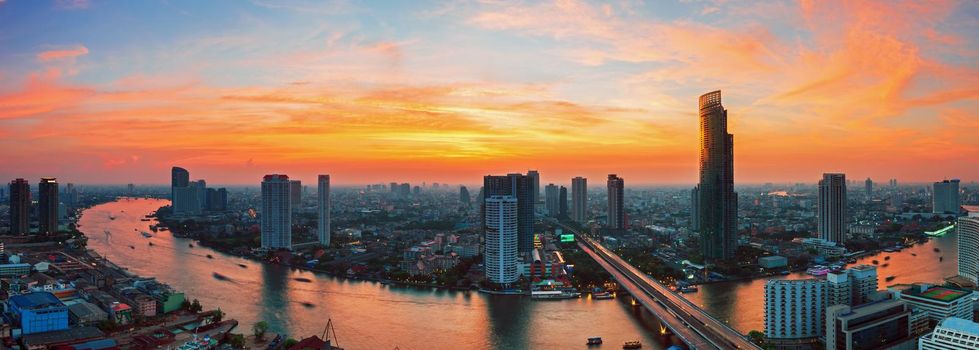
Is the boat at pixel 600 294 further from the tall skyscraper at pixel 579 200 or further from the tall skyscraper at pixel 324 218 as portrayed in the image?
the tall skyscraper at pixel 579 200

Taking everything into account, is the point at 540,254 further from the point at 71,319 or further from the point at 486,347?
the point at 71,319

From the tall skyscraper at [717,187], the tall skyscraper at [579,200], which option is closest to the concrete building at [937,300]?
the tall skyscraper at [717,187]

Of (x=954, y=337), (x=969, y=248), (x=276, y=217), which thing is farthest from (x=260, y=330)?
(x=969, y=248)

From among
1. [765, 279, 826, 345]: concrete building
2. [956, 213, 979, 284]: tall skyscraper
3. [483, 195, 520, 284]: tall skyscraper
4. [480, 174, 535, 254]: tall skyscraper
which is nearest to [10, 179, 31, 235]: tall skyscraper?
[480, 174, 535, 254]: tall skyscraper

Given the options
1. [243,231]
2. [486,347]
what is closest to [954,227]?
[486,347]

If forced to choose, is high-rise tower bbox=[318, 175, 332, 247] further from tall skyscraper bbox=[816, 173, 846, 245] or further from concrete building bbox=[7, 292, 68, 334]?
tall skyscraper bbox=[816, 173, 846, 245]

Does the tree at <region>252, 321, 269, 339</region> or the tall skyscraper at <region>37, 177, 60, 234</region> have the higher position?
the tall skyscraper at <region>37, 177, 60, 234</region>

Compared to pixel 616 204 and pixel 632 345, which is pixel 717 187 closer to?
pixel 616 204
